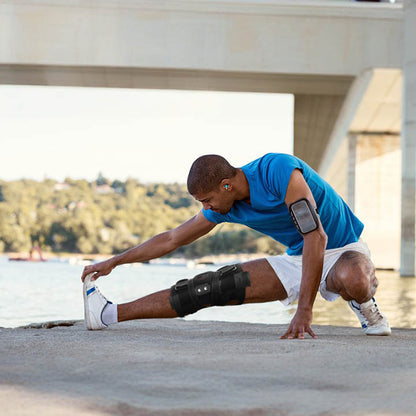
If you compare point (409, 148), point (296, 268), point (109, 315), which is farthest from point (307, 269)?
point (409, 148)

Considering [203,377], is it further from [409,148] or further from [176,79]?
[176,79]

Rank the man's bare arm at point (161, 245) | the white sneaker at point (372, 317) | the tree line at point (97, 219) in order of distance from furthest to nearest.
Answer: the tree line at point (97, 219) < the man's bare arm at point (161, 245) < the white sneaker at point (372, 317)

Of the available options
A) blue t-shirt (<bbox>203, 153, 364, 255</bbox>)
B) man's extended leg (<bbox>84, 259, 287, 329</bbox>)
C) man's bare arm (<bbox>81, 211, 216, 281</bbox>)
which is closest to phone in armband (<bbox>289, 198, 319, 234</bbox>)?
blue t-shirt (<bbox>203, 153, 364, 255</bbox>)

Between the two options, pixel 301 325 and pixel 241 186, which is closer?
pixel 301 325

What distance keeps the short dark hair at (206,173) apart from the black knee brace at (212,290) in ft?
1.74

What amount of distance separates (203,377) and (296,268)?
58.4 inches

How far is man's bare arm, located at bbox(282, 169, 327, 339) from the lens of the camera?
2.74 m

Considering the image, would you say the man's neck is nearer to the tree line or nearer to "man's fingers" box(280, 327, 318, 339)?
"man's fingers" box(280, 327, 318, 339)

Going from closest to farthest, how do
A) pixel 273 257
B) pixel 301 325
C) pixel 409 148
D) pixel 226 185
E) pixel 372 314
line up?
pixel 301 325, pixel 226 185, pixel 372 314, pixel 273 257, pixel 409 148

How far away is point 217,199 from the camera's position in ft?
9.78

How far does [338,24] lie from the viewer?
15.7m

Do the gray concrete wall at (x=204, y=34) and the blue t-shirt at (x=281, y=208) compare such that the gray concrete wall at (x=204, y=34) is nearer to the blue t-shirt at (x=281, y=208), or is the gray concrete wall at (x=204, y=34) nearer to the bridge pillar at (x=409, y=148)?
the bridge pillar at (x=409, y=148)

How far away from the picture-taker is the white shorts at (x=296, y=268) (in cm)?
319

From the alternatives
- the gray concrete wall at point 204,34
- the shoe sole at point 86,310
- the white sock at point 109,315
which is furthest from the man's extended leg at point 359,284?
the gray concrete wall at point 204,34
